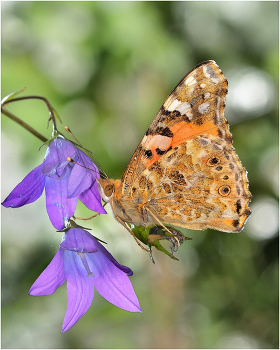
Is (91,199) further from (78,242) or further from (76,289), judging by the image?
(76,289)

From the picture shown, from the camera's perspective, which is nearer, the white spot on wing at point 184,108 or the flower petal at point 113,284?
the flower petal at point 113,284

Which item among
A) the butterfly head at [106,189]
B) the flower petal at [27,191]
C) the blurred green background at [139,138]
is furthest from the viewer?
the blurred green background at [139,138]

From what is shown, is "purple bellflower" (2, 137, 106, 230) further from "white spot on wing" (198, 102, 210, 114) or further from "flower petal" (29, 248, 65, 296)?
"white spot on wing" (198, 102, 210, 114)

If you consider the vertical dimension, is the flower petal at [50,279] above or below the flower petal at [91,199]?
below

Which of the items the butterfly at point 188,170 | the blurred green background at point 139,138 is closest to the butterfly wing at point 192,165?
the butterfly at point 188,170

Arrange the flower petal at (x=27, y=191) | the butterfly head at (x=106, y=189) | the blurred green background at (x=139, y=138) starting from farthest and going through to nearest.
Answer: the blurred green background at (x=139, y=138)
the butterfly head at (x=106, y=189)
the flower petal at (x=27, y=191)

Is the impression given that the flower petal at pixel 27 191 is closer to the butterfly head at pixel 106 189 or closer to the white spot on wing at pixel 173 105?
the butterfly head at pixel 106 189

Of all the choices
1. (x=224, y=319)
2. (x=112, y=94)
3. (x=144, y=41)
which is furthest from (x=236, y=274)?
(x=144, y=41)

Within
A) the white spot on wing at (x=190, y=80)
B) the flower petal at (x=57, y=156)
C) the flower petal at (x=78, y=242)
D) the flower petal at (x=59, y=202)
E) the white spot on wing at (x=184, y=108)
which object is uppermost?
the white spot on wing at (x=190, y=80)

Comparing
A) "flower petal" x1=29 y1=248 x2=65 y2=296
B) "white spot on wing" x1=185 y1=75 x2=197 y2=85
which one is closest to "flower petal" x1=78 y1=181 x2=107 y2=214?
"flower petal" x1=29 y1=248 x2=65 y2=296
